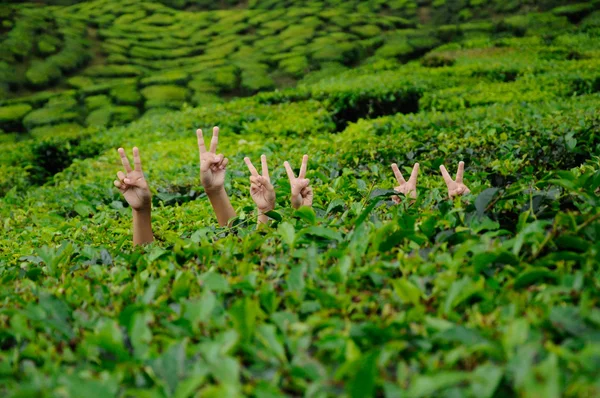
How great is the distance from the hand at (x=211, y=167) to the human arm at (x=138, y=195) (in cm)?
Answer: 27

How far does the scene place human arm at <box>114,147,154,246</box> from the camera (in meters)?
2.50

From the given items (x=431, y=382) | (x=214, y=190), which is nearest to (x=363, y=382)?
(x=431, y=382)

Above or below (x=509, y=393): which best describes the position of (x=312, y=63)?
below

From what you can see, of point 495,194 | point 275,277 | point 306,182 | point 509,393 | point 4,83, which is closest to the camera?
point 509,393

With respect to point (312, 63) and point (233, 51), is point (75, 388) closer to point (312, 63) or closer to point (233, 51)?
point (312, 63)

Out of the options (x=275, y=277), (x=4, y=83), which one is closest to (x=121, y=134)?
(x=4, y=83)

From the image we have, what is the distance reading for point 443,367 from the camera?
0.98 metres

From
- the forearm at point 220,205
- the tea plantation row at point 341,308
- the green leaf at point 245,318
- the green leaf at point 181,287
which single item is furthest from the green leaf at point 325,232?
the forearm at point 220,205

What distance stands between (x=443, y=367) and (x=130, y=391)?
0.56m

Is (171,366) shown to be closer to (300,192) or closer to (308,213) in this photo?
(308,213)

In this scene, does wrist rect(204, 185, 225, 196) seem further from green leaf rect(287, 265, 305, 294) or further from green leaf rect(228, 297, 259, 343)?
green leaf rect(228, 297, 259, 343)

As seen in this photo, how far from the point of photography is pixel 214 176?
2.65 metres

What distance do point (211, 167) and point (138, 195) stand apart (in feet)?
1.21

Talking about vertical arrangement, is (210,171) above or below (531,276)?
below
